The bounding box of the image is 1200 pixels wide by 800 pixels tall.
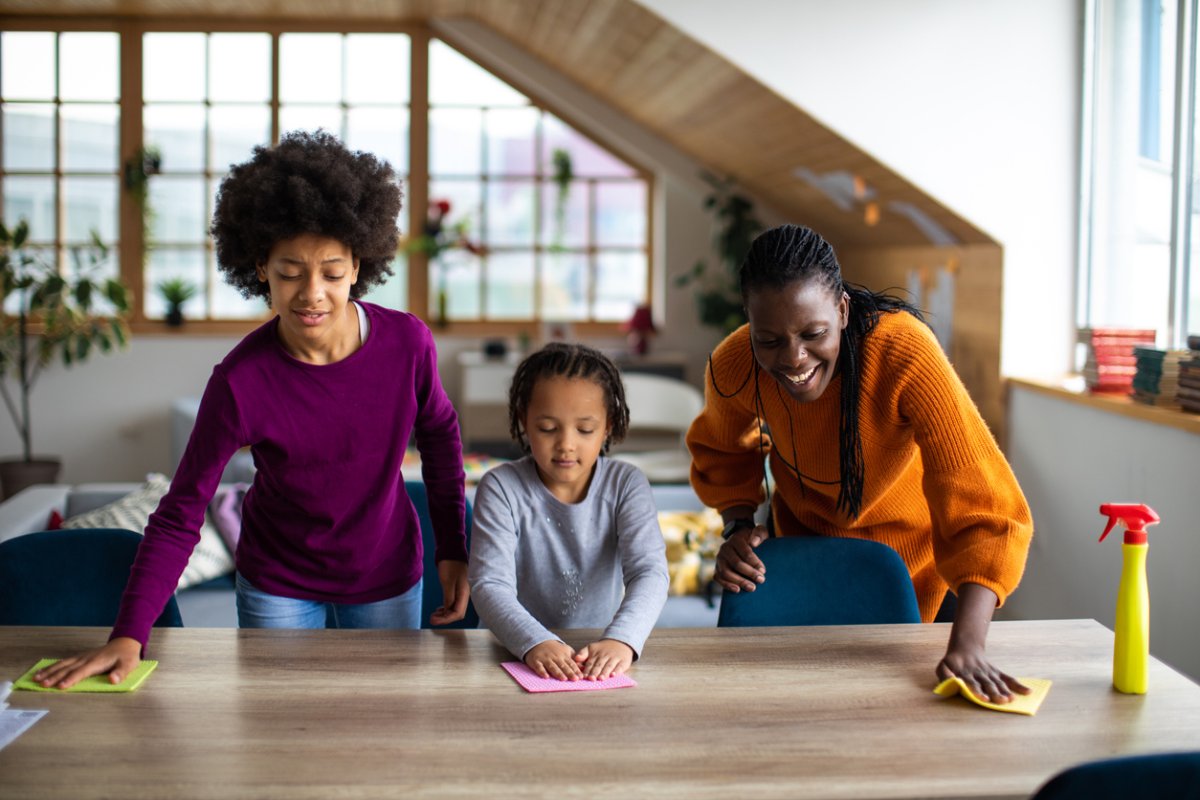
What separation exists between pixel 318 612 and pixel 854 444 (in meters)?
0.88

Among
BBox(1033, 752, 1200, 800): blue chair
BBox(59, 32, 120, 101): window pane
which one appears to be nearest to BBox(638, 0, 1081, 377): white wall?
BBox(1033, 752, 1200, 800): blue chair

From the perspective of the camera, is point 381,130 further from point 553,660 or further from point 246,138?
point 553,660

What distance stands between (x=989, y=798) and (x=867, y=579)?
687mm

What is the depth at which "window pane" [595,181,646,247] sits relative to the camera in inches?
273

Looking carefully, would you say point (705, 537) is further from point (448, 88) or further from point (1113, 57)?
point (448, 88)

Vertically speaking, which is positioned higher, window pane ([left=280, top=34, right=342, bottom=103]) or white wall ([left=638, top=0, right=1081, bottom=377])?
window pane ([left=280, top=34, right=342, bottom=103])

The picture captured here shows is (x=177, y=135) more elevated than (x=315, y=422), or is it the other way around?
(x=177, y=135)

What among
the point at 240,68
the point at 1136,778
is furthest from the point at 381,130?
the point at 1136,778

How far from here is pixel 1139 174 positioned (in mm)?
3666

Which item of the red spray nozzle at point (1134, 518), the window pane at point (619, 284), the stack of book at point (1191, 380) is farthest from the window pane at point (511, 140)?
the red spray nozzle at point (1134, 518)

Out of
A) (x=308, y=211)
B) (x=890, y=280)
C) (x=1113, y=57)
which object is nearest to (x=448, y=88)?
(x=890, y=280)

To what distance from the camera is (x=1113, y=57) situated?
3.75 m

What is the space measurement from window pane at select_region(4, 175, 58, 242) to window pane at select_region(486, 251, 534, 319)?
2440 mm

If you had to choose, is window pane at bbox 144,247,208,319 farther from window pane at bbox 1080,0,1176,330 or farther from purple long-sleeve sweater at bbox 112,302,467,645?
purple long-sleeve sweater at bbox 112,302,467,645
